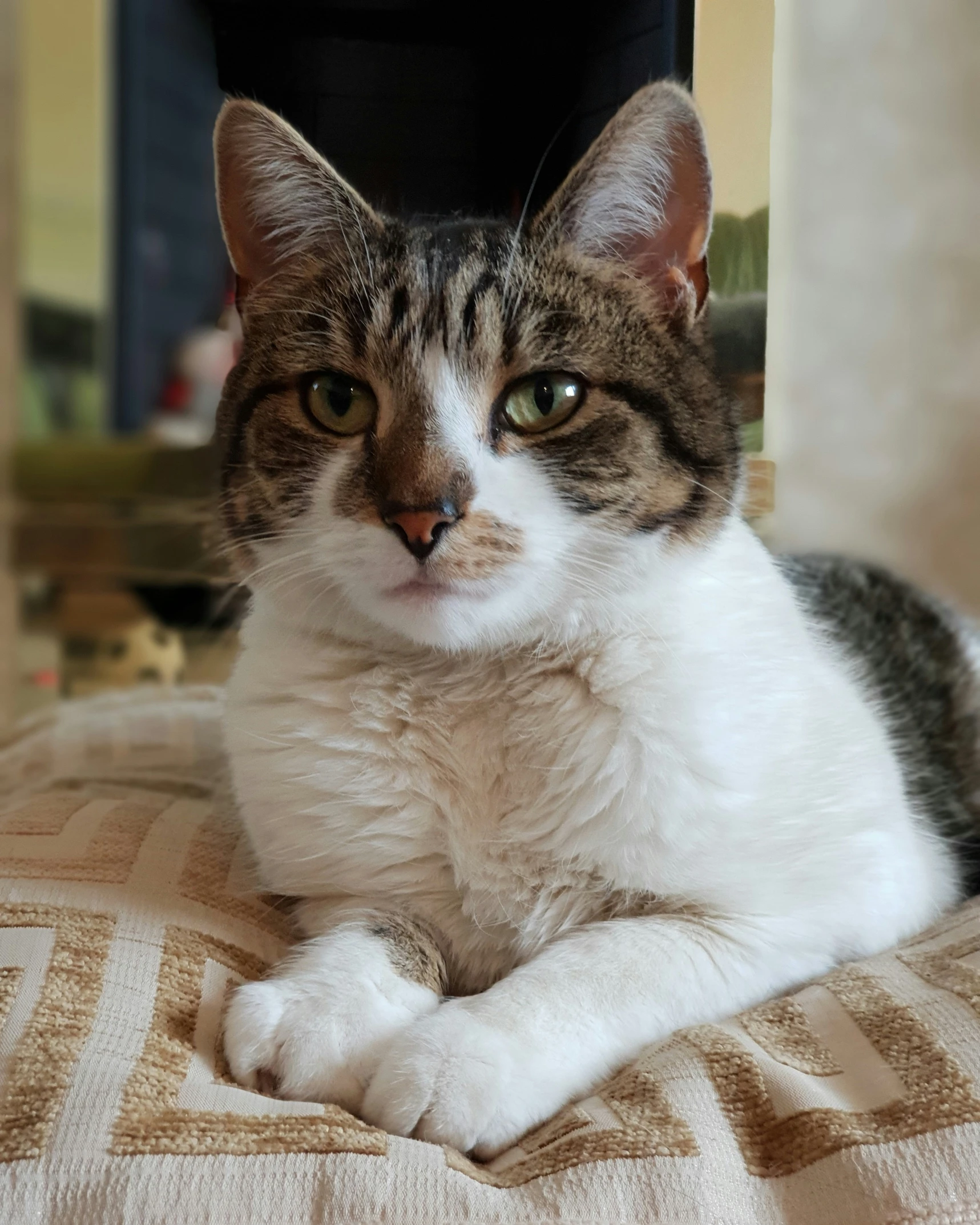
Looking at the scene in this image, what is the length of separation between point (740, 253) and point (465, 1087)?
91 centimetres

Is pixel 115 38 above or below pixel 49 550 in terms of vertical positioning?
above

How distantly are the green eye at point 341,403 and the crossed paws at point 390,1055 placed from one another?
48 cm

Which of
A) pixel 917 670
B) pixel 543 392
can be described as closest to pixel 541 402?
pixel 543 392

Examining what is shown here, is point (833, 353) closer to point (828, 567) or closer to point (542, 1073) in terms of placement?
point (828, 567)

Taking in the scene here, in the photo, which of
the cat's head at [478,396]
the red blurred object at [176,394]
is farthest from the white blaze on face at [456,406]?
the red blurred object at [176,394]

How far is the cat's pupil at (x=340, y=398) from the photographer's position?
40.2 inches

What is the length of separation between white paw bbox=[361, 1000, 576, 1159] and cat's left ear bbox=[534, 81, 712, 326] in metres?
0.69

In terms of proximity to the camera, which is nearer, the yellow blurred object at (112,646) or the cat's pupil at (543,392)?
the cat's pupil at (543,392)

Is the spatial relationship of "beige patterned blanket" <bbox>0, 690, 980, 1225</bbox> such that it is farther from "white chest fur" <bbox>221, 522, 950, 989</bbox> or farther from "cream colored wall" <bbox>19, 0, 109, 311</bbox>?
"cream colored wall" <bbox>19, 0, 109, 311</bbox>

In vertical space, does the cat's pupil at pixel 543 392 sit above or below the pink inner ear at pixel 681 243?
below

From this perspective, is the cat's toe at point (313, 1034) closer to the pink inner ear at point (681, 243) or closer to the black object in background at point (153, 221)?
the pink inner ear at point (681, 243)

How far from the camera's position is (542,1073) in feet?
2.63

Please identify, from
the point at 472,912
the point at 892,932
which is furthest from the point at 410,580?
the point at 892,932

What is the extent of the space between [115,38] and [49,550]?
1.34 m
